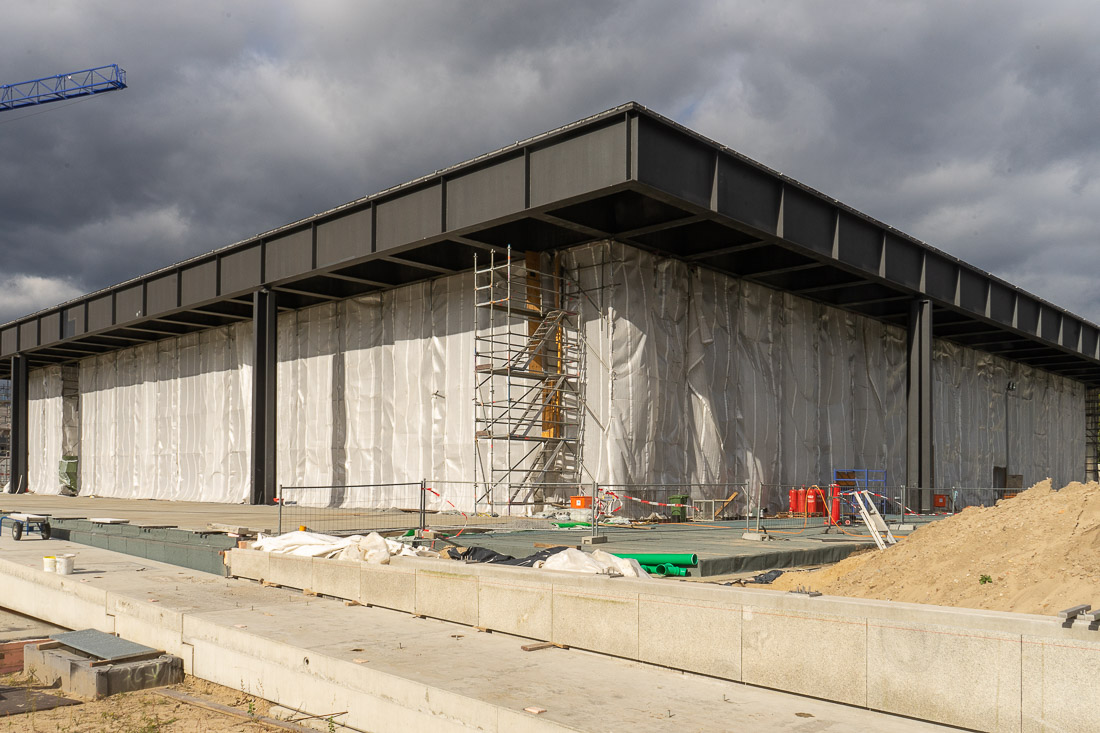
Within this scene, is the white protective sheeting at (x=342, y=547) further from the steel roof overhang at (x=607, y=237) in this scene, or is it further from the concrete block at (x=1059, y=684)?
the steel roof overhang at (x=607, y=237)

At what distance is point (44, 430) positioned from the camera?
52250 millimetres

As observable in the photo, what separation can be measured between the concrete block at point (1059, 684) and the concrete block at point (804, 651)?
1167mm

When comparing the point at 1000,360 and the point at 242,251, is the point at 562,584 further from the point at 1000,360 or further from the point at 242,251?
the point at 1000,360

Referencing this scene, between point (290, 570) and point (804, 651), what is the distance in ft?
28.4

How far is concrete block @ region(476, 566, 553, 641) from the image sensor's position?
30.3ft

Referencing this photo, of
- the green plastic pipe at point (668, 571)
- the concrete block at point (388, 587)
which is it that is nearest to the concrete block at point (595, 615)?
the concrete block at point (388, 587)

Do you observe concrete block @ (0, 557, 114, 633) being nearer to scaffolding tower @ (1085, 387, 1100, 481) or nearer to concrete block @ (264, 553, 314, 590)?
concrete block @ (264, 553, 314, 590)

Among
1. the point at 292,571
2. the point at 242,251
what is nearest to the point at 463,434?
the point at 242,251

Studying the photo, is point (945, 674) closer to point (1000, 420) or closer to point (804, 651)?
point (804, 651)

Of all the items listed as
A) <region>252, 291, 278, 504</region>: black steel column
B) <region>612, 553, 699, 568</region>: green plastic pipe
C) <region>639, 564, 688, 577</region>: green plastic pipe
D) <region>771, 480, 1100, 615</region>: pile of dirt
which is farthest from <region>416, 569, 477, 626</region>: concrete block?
<region>252, 291, 278, 504</region>: black steel column

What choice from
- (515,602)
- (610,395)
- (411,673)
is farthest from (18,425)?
(411,673)

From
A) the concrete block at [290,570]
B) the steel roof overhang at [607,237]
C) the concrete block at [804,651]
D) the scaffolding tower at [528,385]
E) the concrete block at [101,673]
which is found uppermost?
the steel roof overhang at [607,237]

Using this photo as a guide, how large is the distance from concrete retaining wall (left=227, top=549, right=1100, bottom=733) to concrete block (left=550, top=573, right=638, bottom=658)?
0.01m

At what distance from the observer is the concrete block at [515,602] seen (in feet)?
30.3
